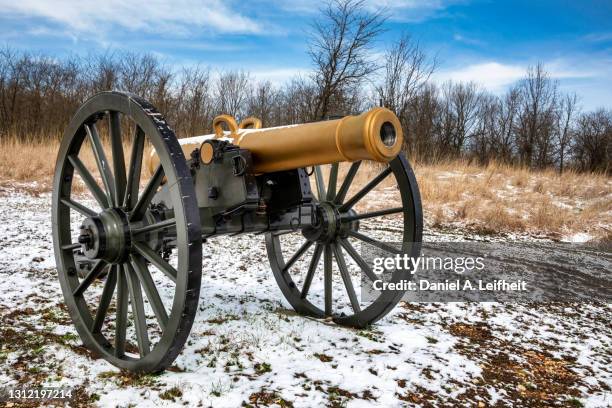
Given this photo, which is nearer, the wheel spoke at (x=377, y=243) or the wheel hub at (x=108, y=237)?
the wheel hub at (x=108, y=237)

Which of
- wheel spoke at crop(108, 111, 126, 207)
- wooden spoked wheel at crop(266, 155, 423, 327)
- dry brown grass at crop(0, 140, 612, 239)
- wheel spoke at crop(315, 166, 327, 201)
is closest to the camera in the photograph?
wheel spoke at crop(108, 111, 126, 207)

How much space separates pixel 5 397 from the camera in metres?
2.41

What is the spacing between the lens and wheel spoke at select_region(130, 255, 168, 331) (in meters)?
2.48

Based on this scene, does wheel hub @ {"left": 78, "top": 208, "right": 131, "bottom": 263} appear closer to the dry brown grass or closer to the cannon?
the cannon

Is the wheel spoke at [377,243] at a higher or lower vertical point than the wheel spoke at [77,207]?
lower

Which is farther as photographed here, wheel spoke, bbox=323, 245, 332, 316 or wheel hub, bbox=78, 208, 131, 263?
wheel spoke, bbox=323, 245, 332, 316

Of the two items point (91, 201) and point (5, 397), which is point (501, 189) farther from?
point (5, 397)

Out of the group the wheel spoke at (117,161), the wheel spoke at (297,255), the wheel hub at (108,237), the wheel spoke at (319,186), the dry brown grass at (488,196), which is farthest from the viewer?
the dry brown grass at (488,196)

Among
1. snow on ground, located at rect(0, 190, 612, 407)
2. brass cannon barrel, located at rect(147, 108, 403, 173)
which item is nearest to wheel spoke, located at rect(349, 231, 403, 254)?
snow on ground, located at rect(0, 190, 612, 407)

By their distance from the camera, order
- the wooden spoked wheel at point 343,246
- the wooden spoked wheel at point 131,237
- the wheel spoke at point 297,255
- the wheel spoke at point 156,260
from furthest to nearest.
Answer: the wheel spoke at point 297,255
the wooden spoked wheel at point 343,246
the wheel spoke at point 156,260
the wooden spoked wheel at point 131,237

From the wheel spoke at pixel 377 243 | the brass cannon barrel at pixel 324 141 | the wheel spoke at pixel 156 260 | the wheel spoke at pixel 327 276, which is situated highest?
the brass cannon barrel at pixel 324 141

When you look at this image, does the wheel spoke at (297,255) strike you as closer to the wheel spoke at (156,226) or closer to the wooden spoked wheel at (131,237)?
the wooden spoked wheel at (131,237)

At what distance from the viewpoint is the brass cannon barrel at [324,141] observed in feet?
7.97

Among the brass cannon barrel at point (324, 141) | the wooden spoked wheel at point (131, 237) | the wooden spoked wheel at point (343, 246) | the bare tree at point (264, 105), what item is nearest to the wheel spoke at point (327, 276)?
the wooden spoked wheel at point (343, 246)
